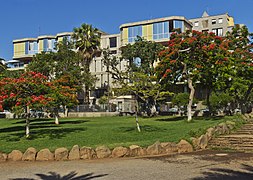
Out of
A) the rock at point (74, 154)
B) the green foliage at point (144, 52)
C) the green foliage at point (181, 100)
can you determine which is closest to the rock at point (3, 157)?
the rock at point (74, 154)

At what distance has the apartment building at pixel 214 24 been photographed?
63.2 metres

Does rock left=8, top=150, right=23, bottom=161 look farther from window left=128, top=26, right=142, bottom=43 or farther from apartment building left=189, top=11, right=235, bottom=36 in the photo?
apartment building left=189, top=11, right=235, bottom=36

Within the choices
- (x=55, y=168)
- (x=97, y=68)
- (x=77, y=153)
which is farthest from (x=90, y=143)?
(x=97, y=68)

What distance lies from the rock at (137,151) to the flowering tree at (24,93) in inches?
221

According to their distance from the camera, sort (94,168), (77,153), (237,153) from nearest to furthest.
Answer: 1. (94,168)
2. (77,153)
3. (237,153)

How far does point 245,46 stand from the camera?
3030 cm

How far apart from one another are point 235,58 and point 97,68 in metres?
34.6

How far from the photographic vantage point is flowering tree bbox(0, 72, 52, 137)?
54.9 feet

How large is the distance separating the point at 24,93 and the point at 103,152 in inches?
253

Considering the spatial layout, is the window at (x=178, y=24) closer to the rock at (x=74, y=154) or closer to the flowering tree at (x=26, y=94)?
the flowering tree at (x=26, y=94)

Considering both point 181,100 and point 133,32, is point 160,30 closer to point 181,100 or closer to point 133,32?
point 133,32

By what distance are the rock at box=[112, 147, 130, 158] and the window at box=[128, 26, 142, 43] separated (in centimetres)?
4707

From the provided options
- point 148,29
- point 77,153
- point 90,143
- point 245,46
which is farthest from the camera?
point 148,29

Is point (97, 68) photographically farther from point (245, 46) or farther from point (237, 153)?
point (237, 153)
